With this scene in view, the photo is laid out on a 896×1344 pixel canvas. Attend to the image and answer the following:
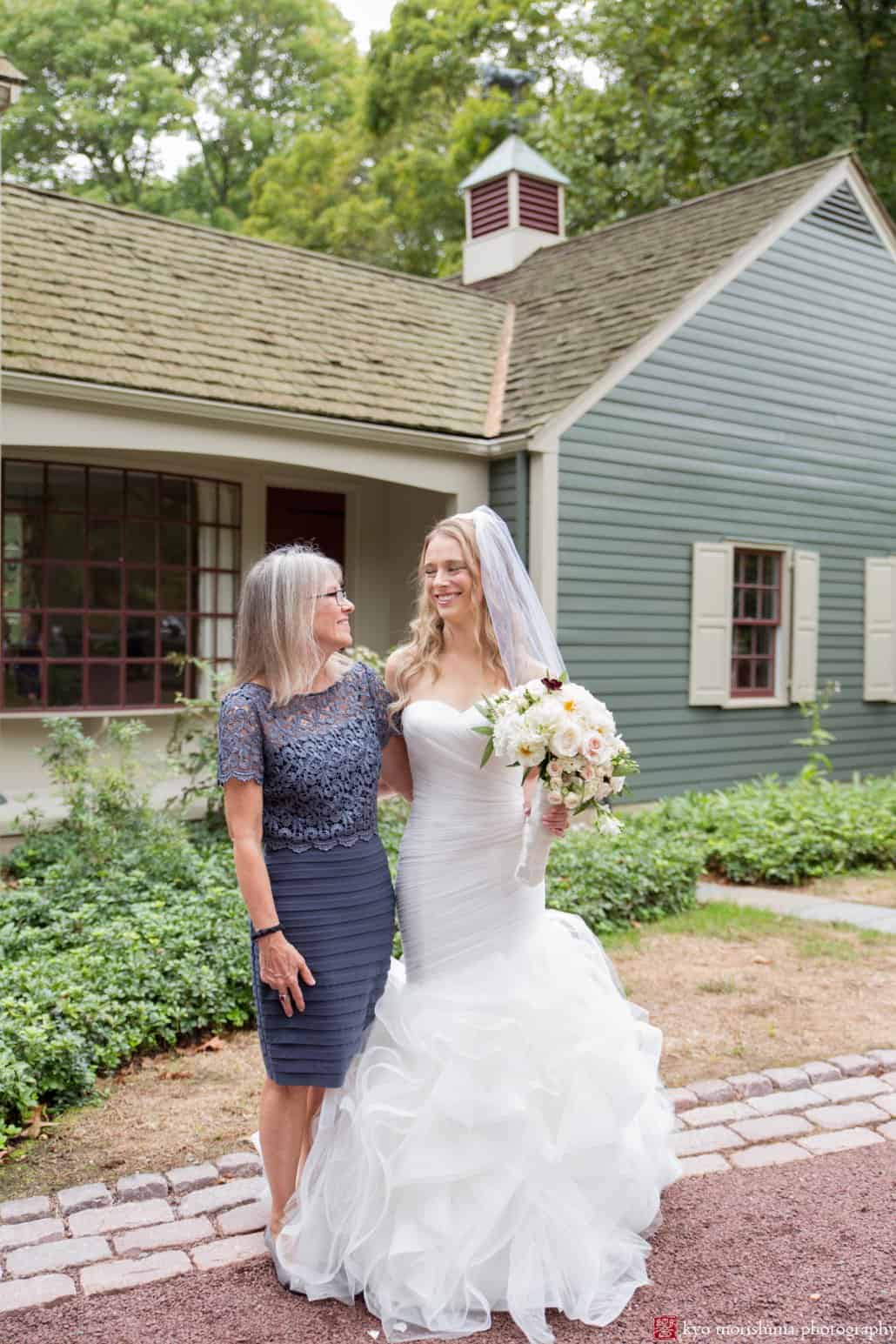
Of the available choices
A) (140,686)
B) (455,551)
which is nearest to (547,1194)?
(455,551)

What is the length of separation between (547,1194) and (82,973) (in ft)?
8.49

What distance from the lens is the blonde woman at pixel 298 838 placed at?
3.08 meters

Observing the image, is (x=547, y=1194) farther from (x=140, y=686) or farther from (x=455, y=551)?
(x=140, y=686)

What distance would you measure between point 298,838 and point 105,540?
6.86m

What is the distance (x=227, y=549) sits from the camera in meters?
10.3

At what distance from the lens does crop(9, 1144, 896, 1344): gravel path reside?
2902mm

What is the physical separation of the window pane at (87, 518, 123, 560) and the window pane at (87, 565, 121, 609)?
0.34 ft

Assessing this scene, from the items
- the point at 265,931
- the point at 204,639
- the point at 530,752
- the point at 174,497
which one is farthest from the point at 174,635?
the point at 530,752

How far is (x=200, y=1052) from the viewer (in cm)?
491

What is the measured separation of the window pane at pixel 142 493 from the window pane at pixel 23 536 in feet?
2.50

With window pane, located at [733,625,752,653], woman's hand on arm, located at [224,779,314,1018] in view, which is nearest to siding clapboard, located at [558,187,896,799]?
window pane, located at [733,625,752,653]

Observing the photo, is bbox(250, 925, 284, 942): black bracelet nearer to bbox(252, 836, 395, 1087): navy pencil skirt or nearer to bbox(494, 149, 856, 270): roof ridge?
bbox(252, 836, 395, 1087): navy pencil skirt

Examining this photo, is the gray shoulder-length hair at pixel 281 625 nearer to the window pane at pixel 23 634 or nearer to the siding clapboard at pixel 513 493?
the window pane at pixel 23 634

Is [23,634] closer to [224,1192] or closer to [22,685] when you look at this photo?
[22,685]
